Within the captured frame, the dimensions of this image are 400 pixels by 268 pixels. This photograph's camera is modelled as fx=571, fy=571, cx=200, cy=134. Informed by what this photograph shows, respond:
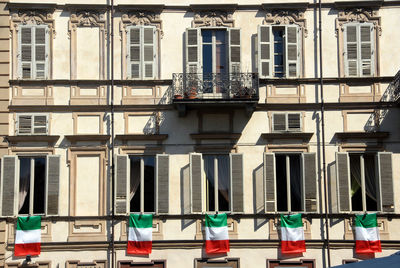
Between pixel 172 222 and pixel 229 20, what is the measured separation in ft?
22.2

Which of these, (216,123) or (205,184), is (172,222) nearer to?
(205,184)

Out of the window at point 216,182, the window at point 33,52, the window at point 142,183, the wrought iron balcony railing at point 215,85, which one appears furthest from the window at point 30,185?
the wrought iron balcony railing at point 215,85

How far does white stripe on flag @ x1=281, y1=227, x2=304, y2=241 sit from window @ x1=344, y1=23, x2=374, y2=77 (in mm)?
5265

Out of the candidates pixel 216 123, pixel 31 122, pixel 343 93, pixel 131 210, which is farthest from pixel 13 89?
pixel 343 93

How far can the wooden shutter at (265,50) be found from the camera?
18375 mm

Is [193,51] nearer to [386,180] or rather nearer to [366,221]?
[386,180]

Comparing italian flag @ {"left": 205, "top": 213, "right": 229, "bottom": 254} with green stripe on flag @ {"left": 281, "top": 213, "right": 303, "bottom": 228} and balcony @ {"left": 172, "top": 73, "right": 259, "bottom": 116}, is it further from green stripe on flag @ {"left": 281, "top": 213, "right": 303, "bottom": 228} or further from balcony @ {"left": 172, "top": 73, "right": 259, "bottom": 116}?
balcony @ {"left": 172, "top": 73, "right": 259, "bottom": 116}

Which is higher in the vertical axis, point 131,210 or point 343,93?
point 343,93

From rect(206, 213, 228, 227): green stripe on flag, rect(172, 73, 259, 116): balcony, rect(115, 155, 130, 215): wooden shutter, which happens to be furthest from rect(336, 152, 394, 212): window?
rect(115, 155, 130, 215): wooden shutter

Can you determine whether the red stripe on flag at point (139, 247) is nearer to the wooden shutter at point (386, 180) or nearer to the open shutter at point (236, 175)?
the open shutter at point (236, 175)

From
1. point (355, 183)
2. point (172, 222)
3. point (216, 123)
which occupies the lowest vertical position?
point (172, 222)

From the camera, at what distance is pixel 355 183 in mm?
18078

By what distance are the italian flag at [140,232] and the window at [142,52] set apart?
14.8 ft

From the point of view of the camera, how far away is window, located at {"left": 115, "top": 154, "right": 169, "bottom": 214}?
17656 mm
